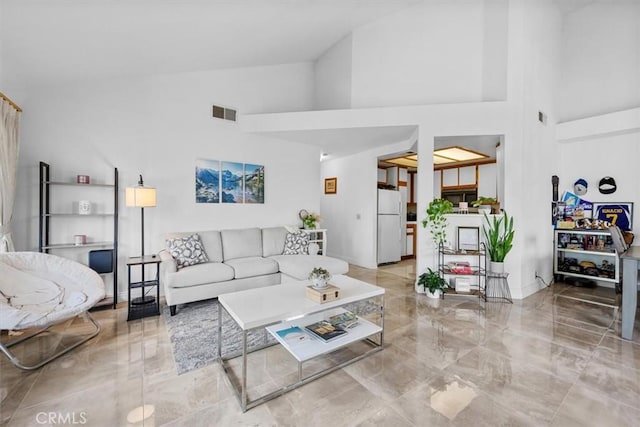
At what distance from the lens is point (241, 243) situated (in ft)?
13.0

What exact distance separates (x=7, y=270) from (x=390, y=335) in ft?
10.7

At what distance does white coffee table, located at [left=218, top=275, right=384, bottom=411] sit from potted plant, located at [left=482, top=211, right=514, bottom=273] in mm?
2199

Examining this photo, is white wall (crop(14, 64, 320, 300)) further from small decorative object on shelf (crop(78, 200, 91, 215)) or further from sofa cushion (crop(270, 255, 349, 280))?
sofa cushion (crop(270, 255, 349, 280))

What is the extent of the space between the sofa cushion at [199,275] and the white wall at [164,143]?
3.19 feet

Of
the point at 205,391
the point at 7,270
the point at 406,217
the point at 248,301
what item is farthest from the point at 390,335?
the point at 406,217

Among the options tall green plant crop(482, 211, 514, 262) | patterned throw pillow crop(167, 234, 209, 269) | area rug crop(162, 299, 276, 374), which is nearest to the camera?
area rug crop(162, 299, 276, 374)

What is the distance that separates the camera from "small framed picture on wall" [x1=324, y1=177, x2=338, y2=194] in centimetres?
625

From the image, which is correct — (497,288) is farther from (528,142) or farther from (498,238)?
(528,142)

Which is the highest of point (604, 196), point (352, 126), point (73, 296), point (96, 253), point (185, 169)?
point (352, 126)

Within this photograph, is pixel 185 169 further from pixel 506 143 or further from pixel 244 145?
pixel 506 143

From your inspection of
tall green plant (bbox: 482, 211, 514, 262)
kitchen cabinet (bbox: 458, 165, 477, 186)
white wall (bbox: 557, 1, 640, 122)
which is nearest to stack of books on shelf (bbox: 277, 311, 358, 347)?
tall green plant (bbox: 482, 211, 514, 262)

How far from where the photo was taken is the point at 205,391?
1761mm

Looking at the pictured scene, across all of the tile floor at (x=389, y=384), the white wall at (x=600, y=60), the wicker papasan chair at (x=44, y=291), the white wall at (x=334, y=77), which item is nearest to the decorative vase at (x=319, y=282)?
the tile floor at (x=389, y=384)
